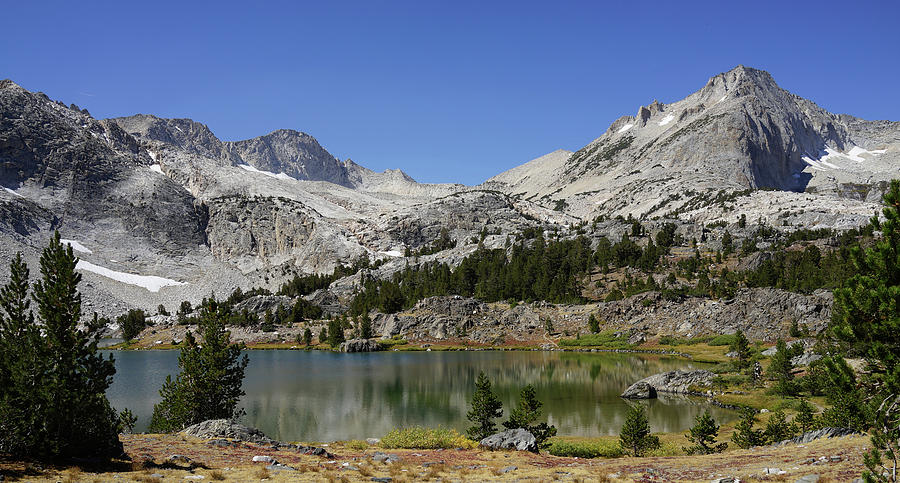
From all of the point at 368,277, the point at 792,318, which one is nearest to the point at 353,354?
the point at 368,277

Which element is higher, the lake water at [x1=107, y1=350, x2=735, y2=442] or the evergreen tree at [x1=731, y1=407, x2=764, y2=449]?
the evergreen tree at [x1=731, y1=407, x2=764, y2=449]

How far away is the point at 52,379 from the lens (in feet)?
64.0

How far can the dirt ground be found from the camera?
18156 millimetres

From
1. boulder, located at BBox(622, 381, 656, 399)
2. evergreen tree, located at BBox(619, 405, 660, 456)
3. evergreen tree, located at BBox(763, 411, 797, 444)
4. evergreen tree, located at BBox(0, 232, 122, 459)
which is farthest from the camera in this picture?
boulder, located at BBox(622, 381, 656, 399)

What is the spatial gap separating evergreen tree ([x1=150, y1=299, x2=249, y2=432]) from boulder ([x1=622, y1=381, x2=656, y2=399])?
41809 millimetres

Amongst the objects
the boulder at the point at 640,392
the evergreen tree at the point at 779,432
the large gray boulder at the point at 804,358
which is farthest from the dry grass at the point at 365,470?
the large gray boulder at the point at 804,358

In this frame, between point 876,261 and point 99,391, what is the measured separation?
27415 millimetres

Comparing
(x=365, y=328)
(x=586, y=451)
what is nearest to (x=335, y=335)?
(x=365, y=328)

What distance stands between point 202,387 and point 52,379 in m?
17.7

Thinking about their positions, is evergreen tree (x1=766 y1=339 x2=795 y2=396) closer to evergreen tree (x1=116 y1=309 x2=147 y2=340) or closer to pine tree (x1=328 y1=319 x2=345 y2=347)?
pine tree (x1=328 y1=319 x2=345 y2=347)

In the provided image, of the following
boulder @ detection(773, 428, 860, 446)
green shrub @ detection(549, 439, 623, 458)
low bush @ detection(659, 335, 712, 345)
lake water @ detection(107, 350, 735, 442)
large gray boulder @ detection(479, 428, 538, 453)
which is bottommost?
lake water @ detection(107, 350, 735, 442)

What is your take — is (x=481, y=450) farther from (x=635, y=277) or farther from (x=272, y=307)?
(x=272, y=307)

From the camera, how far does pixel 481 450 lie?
31.1 m

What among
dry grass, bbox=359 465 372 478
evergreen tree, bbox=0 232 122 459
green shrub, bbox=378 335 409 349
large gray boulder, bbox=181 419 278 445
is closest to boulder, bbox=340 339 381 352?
green shrub, bbox=378 335 409 349
